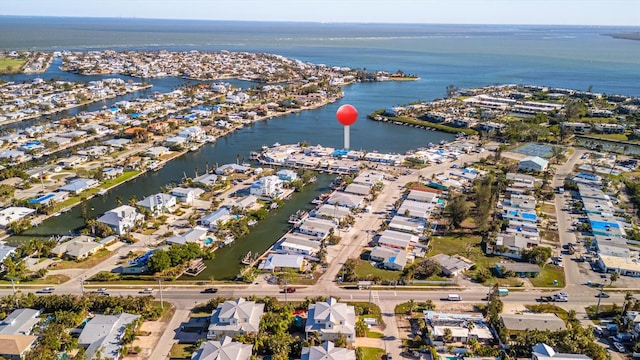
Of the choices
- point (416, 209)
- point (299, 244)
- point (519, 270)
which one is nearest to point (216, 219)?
point (299, 244)

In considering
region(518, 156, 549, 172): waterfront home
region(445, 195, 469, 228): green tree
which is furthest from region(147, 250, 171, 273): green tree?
region(518, 156, 549, 172): waterfront home

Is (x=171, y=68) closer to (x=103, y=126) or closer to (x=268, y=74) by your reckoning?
(x=268, y=74)

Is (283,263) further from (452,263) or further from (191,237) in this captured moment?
(452,263)

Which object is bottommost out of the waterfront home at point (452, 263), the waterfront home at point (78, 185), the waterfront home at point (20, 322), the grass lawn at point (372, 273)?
the grass lawn at point (372, 273)

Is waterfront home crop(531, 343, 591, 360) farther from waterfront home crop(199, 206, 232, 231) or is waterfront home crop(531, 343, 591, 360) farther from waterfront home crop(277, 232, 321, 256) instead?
waterfront home crop(199, 206, 232, 231)

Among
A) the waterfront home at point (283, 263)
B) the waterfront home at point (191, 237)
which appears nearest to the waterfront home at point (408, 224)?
the waterfront home at point (283, 263)

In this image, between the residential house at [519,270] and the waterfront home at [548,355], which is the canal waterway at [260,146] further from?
the waterfront home at [548,355]

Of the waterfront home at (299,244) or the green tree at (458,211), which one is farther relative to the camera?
the green tree at (458,211)
